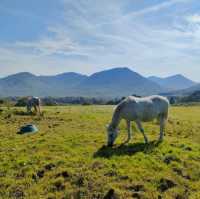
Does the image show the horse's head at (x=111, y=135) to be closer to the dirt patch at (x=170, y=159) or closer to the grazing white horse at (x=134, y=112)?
the grazing white horse at (x=134, y=112)

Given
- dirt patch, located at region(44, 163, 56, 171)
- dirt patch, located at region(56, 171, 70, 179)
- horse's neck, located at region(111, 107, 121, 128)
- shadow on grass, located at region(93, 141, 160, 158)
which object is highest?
horse's neck, located at region(111, 107, 121, 128)

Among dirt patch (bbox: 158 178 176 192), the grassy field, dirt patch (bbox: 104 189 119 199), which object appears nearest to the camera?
dirt patch (bbox: 104 189 119 199)

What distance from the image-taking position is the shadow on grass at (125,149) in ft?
52.0

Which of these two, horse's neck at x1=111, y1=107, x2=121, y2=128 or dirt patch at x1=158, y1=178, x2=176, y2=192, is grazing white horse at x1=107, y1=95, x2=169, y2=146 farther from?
dirt patch at x1=158, y1=178, x2=176, y2=192

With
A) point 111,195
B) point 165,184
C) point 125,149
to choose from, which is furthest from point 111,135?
point 111,195

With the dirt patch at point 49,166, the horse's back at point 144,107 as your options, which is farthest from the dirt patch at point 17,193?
the horse's back at point 144,107

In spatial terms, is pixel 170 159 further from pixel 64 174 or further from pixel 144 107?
pixel 64 174

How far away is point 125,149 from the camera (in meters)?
16.6

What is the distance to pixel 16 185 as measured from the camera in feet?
41.3

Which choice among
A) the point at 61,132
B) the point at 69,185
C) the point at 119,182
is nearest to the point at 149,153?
the point at 119,182

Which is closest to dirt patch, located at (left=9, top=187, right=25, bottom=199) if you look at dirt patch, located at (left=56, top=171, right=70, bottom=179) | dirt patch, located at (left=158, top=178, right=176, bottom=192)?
dirt patch, located at (left=56, top=171, right=70, bottom=179)

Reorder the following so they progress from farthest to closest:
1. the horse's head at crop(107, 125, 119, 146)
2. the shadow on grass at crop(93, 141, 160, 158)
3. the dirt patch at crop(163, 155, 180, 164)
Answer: the horse's head at crop(107, 125, 119, 146) → the shadow on grass at crop(93, 141, 160, 158) → the dirt patch at crop(163, 155, 180, 164)

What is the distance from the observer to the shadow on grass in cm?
1585

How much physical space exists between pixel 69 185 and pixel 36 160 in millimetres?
3437
